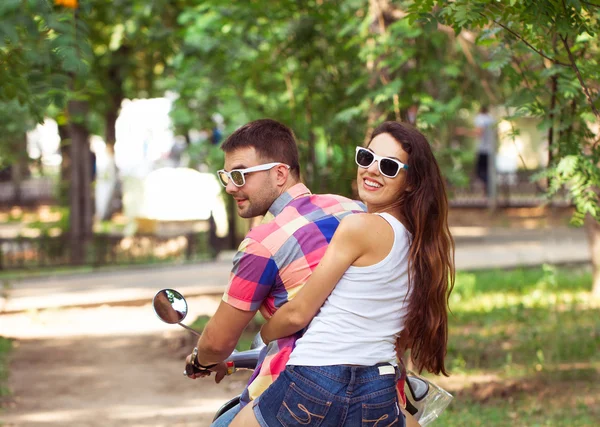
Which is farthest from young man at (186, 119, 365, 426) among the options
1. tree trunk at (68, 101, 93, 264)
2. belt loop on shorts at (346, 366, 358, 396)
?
tree trunk at (68, 101, 93, 264)

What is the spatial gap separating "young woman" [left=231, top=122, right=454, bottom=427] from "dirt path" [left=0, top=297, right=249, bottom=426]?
12.8 feet

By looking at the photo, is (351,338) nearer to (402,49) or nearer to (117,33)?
(402,49)

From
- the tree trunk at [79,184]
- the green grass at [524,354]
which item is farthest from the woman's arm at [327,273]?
the tree trunk at [79,184]

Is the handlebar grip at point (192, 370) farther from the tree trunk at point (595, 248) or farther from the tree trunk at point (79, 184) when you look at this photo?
the tree trunk at point (79, 184)

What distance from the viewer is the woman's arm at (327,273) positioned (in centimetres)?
268

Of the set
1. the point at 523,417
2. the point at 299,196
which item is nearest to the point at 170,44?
the point at 523,417

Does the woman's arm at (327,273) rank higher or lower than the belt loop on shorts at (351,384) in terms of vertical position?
higher

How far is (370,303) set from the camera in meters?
2.72

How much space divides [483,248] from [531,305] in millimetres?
6600

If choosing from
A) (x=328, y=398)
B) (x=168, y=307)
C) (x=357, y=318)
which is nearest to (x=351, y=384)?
(x=328, y=398)

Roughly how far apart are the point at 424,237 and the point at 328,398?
0.55m

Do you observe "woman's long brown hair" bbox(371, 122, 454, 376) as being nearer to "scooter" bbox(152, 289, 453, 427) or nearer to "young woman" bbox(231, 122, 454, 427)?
"young woman" bbox(231, 122, 454, 427)

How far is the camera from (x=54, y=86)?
15.5 feet

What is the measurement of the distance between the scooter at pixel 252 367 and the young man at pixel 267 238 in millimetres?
126
